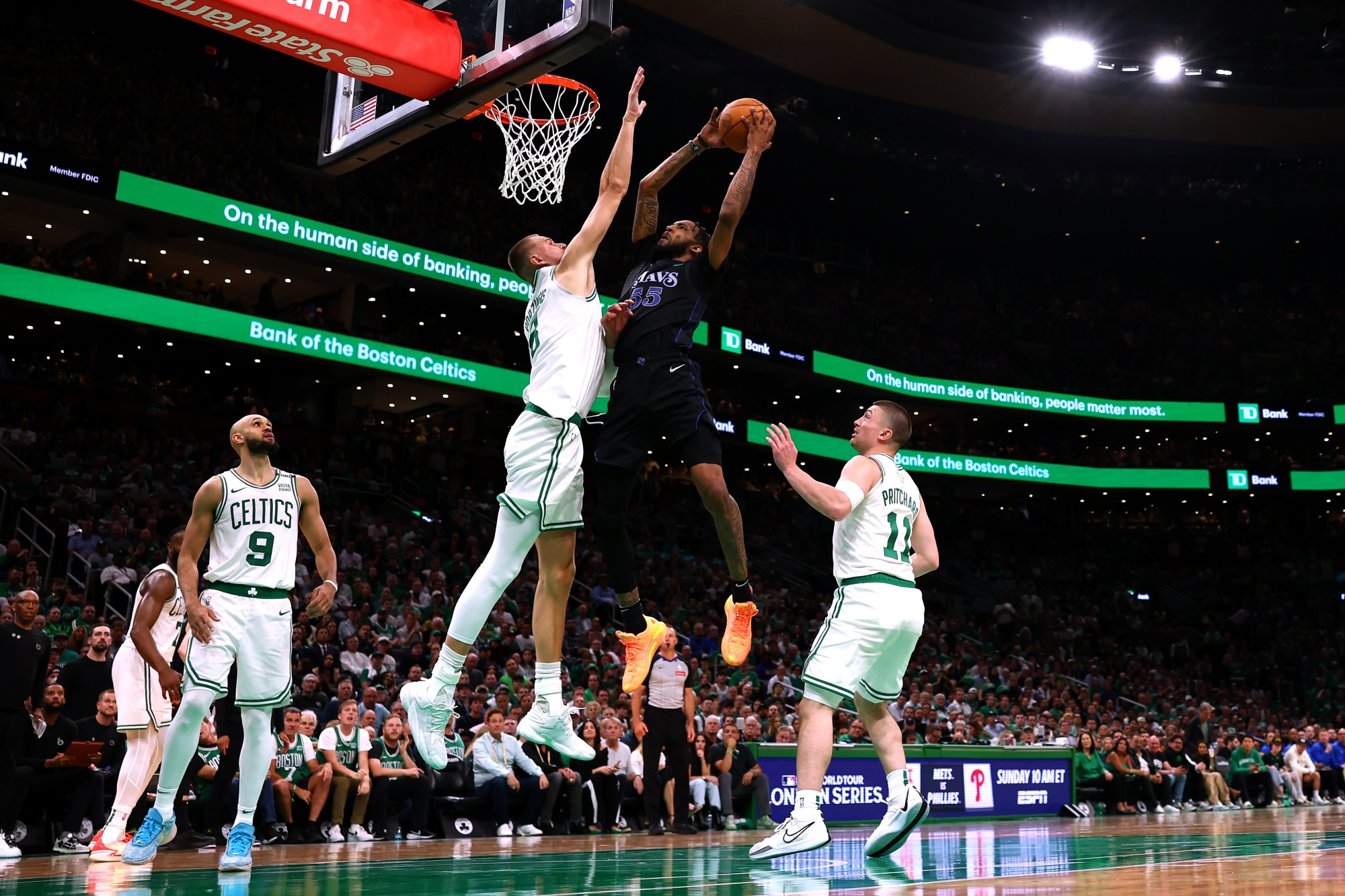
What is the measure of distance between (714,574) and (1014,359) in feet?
52.6

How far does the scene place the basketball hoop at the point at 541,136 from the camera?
32.0ft

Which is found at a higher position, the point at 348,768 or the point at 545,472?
the point at 545,472

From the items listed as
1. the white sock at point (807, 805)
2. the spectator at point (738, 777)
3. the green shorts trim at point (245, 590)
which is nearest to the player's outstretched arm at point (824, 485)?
the white sock at point (807, 805)

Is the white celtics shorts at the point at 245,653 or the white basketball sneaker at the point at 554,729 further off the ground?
the white celtics shorts at the point at 245,653

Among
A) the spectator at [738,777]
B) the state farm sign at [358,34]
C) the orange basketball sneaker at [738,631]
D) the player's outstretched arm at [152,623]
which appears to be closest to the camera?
the orange basketball sneaker at [738,631]

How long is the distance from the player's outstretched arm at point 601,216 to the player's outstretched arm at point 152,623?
400 centimetres

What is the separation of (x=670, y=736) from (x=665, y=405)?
23.0 feet

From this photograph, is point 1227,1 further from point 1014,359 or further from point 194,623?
point 194,623

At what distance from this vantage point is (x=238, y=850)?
6789 millimetres

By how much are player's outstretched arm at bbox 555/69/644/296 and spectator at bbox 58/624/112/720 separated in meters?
5.93

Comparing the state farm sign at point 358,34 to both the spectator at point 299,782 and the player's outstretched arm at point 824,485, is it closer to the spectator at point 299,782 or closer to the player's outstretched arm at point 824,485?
the player's outstretched arm at point 824,485

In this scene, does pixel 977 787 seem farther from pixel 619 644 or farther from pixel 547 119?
pixel 547 119

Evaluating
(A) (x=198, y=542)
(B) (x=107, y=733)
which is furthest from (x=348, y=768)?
(A) (x=198, y=542)

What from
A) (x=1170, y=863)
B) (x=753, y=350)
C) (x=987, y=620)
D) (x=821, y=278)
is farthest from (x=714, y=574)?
(x=1170, y=863)
